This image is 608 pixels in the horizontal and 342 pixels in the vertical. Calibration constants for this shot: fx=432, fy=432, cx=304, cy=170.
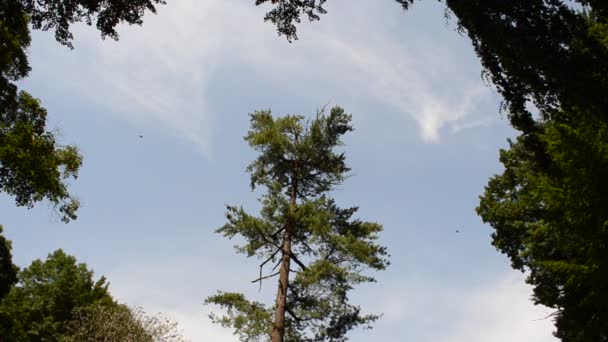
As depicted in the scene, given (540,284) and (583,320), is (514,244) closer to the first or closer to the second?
(540,284)

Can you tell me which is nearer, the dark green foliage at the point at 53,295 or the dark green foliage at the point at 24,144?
the dark green foliage at the point at 24,144

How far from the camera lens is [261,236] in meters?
17.1

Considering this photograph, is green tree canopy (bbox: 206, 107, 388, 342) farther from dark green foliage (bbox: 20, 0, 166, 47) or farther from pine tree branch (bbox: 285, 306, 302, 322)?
dark green foliage (bbox: 20, 0, 166, 47)

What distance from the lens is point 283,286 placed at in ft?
49.5

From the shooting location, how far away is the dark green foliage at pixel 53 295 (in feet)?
102

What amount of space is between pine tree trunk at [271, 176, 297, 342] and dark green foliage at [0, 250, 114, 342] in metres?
21.4

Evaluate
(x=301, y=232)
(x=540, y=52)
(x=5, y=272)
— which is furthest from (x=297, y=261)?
(x=540, y=52)

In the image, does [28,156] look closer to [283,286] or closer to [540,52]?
[283,286]

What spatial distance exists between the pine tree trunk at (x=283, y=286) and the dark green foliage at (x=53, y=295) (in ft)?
70.3

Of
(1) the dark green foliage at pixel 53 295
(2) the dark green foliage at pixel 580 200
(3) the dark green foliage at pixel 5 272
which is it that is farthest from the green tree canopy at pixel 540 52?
(1) the dark green foliage at pixel 53 295

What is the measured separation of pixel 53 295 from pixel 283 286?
25.8 metres

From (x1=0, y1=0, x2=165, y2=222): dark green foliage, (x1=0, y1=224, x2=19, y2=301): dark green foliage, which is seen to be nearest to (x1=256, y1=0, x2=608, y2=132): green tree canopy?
(x1=0, y1=0, x2=165, y2=222): dark green foliage

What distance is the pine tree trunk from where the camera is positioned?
1399 centimetres

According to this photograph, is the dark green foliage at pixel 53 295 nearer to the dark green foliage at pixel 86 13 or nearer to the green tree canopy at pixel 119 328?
the green tree canopy at pixel 119 328
